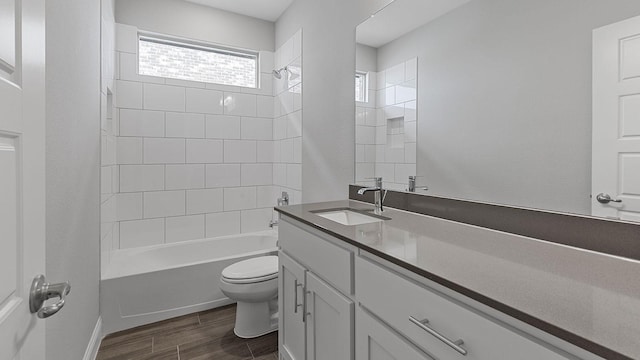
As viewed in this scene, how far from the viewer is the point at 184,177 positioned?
9.84 ft

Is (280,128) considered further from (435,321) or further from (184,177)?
(435,321)

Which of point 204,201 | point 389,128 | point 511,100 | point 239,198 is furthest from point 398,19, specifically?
point 204,201

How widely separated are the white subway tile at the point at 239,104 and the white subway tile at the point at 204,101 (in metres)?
0.07

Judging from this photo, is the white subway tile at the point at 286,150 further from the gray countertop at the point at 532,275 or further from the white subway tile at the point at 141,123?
the gray countertop at the point at 532,275

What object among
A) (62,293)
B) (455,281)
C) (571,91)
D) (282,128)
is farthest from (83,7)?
(571,91)

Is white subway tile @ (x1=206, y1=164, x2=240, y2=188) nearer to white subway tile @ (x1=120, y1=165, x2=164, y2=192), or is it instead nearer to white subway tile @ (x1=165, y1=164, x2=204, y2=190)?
white subway tile @ (x1=165, y1=164, x2=204, y2=190)

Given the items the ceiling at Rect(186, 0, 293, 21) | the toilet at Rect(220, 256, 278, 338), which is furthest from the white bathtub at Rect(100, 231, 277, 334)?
the ceiling at Rect(186, 0, 293, 21)

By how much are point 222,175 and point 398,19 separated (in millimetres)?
2218

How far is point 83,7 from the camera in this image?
5.25 feet

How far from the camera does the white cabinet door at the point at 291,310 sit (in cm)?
147

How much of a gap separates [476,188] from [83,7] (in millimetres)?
2152

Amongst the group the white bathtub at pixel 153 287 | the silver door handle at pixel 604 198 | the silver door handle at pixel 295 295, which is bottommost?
the white bathtub at pixel 153 287

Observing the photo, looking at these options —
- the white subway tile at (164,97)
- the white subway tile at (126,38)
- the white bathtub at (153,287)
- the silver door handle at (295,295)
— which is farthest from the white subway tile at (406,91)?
the white subway tile at (126,38)

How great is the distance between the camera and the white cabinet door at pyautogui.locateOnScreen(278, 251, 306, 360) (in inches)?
57.7
